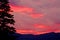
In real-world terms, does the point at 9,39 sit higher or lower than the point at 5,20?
lower

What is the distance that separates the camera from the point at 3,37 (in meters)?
48.2

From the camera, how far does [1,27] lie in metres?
49.2

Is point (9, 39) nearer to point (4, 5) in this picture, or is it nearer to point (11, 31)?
point (11, 31)

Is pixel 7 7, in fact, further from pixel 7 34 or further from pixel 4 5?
pixel 7 34

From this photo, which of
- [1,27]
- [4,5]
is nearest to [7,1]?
[4,5]

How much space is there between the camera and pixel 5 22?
5022cm

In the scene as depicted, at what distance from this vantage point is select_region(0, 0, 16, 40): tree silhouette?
48312mm

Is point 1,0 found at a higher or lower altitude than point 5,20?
higher

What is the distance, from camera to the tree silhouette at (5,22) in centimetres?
4831

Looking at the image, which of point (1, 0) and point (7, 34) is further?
point (1, 0)

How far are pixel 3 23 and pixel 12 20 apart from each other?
148 cm

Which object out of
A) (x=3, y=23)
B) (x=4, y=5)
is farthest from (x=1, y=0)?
(x=3, y=23)

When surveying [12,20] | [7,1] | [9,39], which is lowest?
[9,39]

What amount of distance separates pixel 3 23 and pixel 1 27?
0.93 metres
